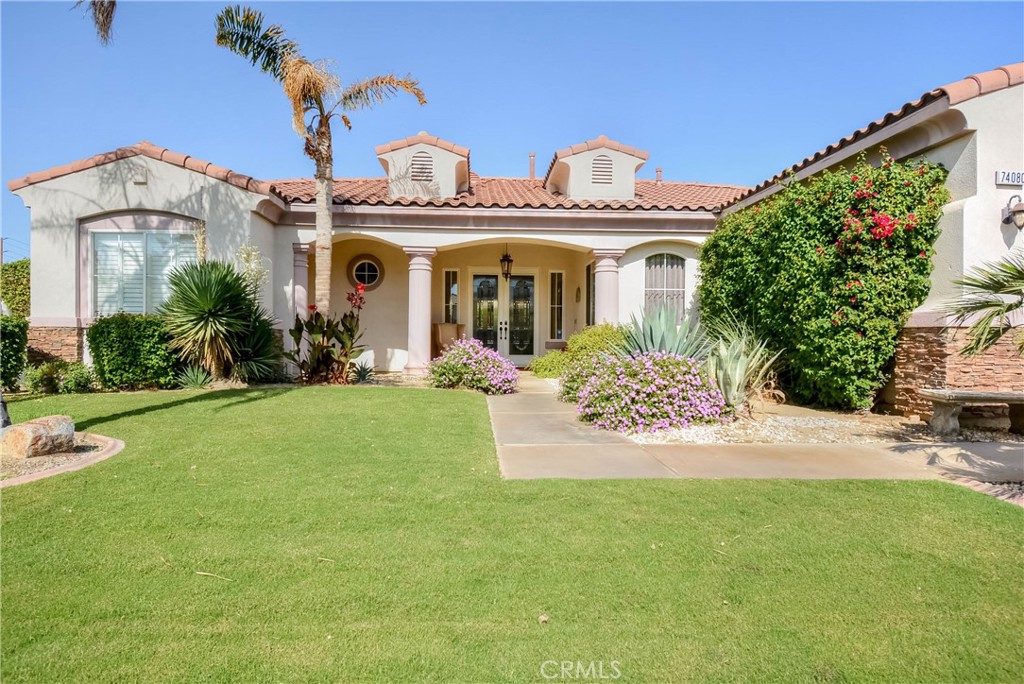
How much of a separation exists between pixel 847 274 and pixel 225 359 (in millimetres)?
9939

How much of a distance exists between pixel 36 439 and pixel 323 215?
6515 mm

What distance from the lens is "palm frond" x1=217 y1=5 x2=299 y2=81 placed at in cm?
988

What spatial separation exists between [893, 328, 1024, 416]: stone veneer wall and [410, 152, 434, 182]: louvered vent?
10969 millimetres

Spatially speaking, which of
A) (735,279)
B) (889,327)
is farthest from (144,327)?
(889,327)

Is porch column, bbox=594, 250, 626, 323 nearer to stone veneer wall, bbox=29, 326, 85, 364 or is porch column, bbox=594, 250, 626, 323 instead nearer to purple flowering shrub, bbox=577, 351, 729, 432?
purple flowering shrub, bbox=577, 351, 729, 432

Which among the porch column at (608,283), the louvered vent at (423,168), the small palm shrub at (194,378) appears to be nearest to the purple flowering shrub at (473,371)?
the porch column at (608,283)

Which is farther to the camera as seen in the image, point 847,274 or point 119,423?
point 847,274

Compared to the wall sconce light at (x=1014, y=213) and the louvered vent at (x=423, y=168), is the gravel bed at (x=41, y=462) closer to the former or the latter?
the louvered vent at (x=423, y=168)

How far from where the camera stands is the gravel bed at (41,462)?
4797 millimetres

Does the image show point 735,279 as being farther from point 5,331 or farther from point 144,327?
point 5,331

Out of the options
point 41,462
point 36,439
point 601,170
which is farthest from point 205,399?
point 601,170

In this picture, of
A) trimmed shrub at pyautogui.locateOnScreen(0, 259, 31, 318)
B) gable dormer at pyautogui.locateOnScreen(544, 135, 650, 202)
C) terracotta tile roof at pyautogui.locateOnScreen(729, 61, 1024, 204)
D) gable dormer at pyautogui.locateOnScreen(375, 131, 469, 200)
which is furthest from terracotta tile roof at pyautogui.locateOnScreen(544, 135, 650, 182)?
trimmed shrub at pyautogui.locateOnScreen(0, 259, 31, 318)

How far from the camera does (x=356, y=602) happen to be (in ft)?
9.21

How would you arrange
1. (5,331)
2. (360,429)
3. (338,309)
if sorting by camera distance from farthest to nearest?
(338,309)
(5,331)
(360,429)
